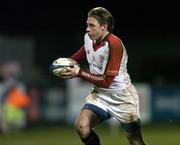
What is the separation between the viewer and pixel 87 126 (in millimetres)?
11234

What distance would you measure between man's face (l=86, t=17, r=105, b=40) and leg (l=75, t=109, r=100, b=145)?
3.49 feet

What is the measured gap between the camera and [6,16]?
33469mm

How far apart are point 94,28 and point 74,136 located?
32.5 ft

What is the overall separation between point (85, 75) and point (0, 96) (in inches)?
481

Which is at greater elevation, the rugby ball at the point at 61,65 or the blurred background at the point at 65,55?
the rugby ball at the point at 61,65

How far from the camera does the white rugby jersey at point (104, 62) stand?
11297 mm

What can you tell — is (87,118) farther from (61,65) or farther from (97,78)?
(61,65)

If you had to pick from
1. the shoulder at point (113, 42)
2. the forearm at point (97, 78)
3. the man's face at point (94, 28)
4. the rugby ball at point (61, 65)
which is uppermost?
the man's face at point (94, 28)

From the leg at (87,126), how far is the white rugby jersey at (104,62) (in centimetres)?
41

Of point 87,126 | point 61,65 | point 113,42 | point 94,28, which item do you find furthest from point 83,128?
point 94,28

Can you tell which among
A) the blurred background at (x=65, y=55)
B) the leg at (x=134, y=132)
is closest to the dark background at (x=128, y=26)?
the blurred background at (x=65, y=55)

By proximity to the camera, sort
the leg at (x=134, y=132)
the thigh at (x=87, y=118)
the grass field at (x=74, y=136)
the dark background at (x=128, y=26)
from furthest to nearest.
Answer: the dark background at (x=128, y=26)
the grass field at (x=74, y=136)
the leg at (x=134, y=132)
the thigh at (x=87, y=118)

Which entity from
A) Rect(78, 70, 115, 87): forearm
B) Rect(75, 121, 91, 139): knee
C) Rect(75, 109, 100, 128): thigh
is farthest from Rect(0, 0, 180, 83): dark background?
Rect(75, 121, 91, 139): knee

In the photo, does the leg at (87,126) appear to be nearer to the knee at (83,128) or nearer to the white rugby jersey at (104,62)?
the knee at (83,128)
